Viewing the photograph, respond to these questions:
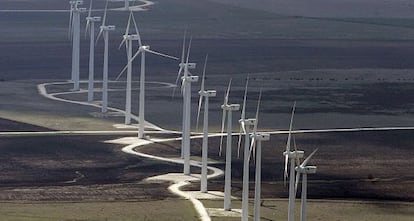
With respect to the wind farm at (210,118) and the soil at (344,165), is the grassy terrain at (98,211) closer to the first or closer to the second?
the wind farm at (210,118)

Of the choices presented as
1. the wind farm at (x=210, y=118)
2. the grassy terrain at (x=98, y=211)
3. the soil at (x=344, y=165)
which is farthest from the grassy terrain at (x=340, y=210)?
the soil at (x=344, y=165)

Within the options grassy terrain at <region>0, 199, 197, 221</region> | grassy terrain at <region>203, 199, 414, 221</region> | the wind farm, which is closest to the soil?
the wind farm

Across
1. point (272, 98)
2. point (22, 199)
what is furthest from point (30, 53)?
point (22, 199)

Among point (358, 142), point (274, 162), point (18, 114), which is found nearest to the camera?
point (274, 162)

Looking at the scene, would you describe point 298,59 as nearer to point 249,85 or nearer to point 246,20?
point 249,85

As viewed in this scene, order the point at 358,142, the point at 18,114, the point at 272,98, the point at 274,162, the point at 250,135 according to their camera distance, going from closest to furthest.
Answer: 1. the point at 250,135
2. the point at 274,162
3. the point at 358,142
4. the point at 18,114
5. the point at 272,98

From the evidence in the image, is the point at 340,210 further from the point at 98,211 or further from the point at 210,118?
the point at 210,118
